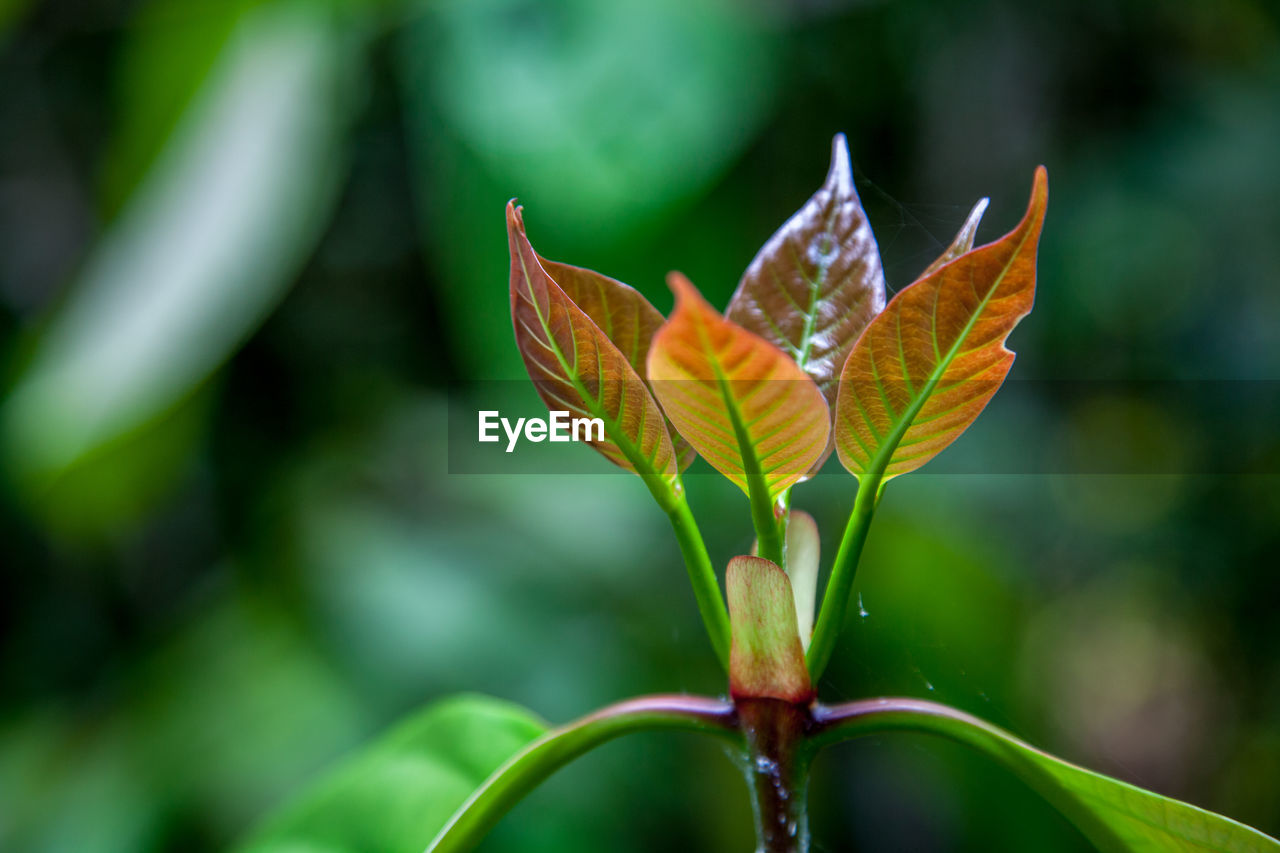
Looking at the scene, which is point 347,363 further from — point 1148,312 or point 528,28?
point 1148,312

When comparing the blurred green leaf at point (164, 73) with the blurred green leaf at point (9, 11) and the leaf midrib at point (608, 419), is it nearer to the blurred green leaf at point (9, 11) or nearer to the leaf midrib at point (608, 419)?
the blurred green leaf at point (9, 11)

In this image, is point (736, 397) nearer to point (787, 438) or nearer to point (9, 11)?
point (787, 438)

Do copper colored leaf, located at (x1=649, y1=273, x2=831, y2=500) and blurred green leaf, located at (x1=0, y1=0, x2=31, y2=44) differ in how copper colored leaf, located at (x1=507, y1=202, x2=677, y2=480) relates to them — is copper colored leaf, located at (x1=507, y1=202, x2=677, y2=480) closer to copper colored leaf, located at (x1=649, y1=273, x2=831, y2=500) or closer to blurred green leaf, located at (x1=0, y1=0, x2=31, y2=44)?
copper colored leaf, located at (x1=649, y1=273, x2=831, y2=500)

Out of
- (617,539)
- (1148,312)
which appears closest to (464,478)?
(617,539)

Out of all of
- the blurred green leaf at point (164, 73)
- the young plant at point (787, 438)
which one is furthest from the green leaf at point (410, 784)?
the blurred green leaf at point (164, 73)
